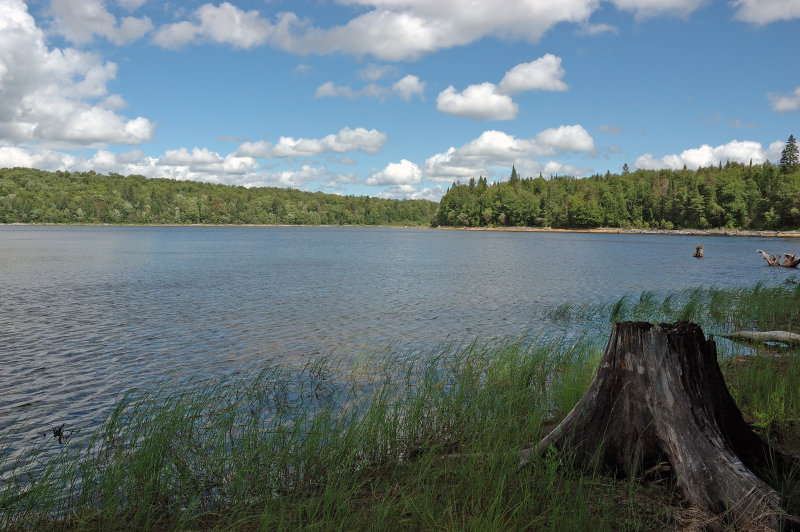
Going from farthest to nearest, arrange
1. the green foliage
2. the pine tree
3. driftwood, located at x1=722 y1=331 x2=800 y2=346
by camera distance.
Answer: the pine tree → the green foliage → driftwood, located at x1=722 y1=331 x2=800 y2=346

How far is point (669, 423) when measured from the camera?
5574 mm

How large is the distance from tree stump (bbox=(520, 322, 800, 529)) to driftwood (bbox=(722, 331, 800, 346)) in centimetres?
988

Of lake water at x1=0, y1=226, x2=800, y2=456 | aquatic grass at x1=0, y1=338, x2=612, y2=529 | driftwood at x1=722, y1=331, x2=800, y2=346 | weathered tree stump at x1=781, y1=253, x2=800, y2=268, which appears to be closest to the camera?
aquatic grass at x1=0, y1=338, x2=612, y2=529

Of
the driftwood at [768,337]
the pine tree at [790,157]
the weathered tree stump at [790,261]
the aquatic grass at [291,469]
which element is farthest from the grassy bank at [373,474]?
the pine tree at [790,157]

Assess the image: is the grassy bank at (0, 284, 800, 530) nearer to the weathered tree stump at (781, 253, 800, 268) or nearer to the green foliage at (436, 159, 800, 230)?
the weathered tree stump at (781, 253, 800, 268)

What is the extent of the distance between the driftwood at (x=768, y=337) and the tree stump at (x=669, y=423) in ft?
32.4

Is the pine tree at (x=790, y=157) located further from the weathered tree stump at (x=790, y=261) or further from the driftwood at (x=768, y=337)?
the driftwood at (x=768, y=337)


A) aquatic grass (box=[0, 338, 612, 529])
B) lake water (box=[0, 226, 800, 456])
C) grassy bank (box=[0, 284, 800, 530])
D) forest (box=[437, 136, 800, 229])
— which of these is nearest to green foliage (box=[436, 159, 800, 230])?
forest (box=[437, 136, 800, 229])

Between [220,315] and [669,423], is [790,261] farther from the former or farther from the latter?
[669,423]

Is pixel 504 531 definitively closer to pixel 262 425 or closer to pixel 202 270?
pixel 262 425

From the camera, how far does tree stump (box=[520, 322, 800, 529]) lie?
515 cm

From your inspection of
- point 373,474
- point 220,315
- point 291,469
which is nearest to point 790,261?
point 220,315

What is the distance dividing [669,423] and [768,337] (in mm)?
11852

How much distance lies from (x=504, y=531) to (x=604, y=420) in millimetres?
2176
